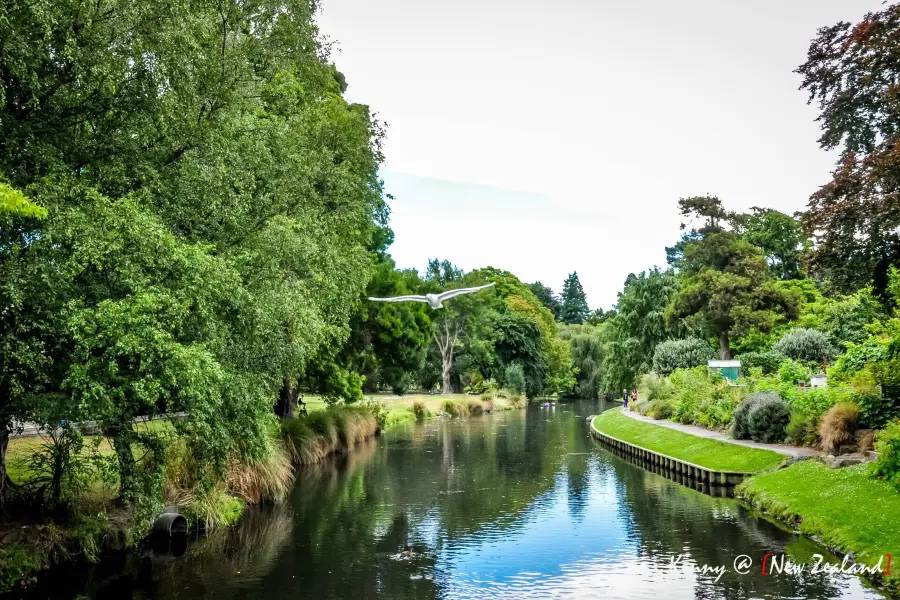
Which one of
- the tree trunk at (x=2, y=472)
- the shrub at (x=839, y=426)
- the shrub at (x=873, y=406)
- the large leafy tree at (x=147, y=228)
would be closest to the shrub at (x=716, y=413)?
the shrub at (x=839, y=426)

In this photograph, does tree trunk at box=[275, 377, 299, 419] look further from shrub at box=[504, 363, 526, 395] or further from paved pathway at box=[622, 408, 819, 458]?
shrub at box=[504, 363, 526, 395]

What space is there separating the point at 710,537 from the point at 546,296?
128 metres

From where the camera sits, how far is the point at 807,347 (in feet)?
122

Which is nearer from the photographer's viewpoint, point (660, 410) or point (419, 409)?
point (660, 410)

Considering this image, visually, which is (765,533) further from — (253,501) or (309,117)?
(309,117)

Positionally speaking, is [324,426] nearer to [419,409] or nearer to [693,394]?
[693,394]

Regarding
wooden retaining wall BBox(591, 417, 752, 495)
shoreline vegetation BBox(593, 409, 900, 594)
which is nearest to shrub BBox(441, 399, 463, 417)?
wooden retaining wall BBox(591, 417, 752, 495)

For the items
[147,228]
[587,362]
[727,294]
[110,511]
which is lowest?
[110,511]

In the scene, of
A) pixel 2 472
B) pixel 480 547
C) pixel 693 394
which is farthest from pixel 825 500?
pixel 693 394

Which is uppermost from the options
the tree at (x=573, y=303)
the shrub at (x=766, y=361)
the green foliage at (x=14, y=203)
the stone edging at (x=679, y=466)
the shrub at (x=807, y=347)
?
the tree at (x=573, y=303)

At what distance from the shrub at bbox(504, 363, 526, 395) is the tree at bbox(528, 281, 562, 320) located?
62.0 m

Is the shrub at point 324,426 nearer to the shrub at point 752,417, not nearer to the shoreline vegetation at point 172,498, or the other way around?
the shoreline vegetation at point 172,498

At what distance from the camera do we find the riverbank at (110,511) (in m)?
13.5

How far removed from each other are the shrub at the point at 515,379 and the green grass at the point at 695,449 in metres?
38.8
